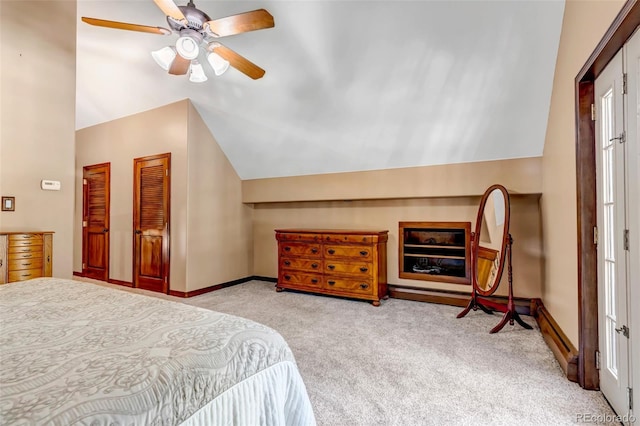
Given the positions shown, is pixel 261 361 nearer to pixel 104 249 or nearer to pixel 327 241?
pixel 327 241

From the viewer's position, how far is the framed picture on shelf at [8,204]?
106 inches

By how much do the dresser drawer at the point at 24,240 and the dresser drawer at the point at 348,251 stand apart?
119 inches

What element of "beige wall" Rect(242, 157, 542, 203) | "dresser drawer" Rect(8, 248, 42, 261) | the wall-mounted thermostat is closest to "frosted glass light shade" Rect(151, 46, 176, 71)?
the wall-mounted thermostat

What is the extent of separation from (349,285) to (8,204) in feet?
11.9

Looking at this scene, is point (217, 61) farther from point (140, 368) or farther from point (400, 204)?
point (400, 204)

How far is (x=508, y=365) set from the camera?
2254mm

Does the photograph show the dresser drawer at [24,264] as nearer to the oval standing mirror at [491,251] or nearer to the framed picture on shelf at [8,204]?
the framed picture on shelf at [8,204]

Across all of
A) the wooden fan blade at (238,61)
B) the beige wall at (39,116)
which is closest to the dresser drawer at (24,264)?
the beige wall at (39,116)

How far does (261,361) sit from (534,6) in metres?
3.00

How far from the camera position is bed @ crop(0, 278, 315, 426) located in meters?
0.66

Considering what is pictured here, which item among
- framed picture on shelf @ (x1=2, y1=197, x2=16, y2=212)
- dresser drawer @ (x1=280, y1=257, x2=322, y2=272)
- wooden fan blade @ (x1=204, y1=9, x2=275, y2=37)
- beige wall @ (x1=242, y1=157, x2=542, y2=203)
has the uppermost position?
wooden fan blade @ (x1=204, y1=9, x2=275, y2=37)

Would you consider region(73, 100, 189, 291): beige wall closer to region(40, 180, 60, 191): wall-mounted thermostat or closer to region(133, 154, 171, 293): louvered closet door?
region(133, 154, 171, 293): louvered closet door

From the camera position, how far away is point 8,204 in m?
2.71

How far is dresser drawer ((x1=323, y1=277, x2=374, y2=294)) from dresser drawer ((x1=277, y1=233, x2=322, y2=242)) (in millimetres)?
582
